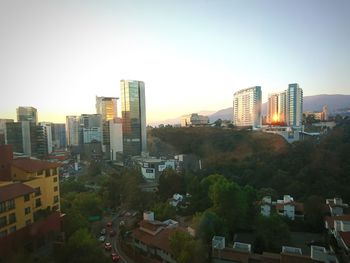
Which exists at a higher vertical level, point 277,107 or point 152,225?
point 277,107

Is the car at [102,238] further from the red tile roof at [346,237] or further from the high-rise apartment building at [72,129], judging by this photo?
the high-rise apartment building at [72,129]

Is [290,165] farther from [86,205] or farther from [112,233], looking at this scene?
[86,205]

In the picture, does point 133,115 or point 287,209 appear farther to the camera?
point 133,115

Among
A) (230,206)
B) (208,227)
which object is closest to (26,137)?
(230,206)

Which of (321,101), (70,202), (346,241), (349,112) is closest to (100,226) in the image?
(70,202)

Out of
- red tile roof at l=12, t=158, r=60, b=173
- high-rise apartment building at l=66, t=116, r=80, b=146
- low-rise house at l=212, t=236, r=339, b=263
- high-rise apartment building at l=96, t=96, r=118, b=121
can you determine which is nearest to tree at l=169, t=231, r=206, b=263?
low-rise house at l=212, t=236, r=339, b=263

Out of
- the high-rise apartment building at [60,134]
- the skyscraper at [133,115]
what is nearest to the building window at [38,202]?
the skyscraper at [133,115]
